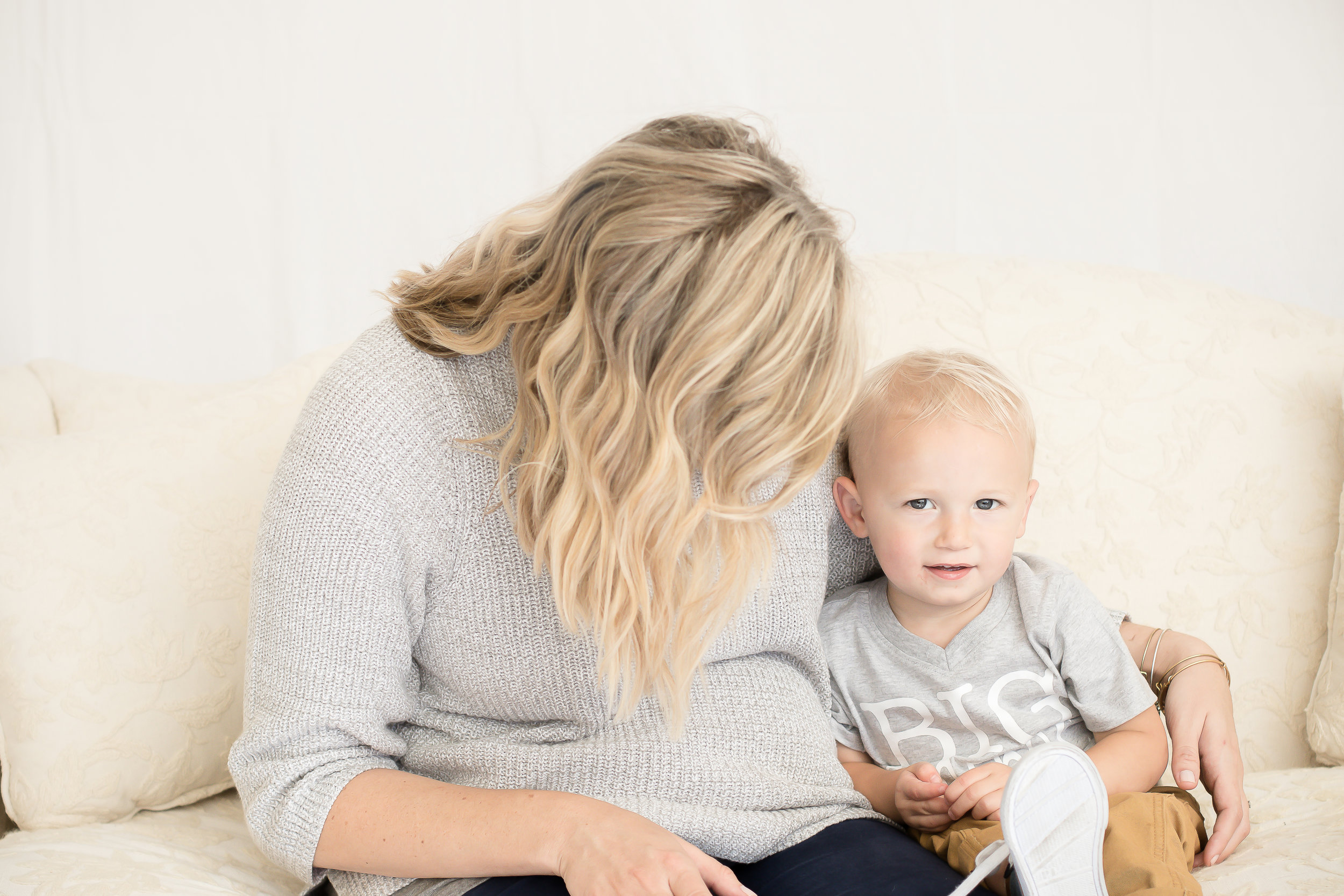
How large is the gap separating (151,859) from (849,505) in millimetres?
867

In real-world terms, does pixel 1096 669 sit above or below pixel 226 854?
above

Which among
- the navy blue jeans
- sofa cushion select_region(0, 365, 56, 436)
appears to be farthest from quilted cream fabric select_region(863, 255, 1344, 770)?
sofa cushion select_region(0, 365, 56, 436)

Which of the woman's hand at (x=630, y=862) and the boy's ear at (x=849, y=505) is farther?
the boy's ear at (x=849, y=505)

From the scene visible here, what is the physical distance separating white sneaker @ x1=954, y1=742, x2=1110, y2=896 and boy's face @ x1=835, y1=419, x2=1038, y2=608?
1.01 ft

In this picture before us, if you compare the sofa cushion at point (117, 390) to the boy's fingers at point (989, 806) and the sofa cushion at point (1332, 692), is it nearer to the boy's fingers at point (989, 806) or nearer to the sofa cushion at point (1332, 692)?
the boy's fingers at point (989, 806)

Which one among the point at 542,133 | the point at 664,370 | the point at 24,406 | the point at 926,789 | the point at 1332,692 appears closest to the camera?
the point at 664,370

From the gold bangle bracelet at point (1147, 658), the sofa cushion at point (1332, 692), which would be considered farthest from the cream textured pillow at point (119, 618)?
the sofa cushion at point (1332, 692)

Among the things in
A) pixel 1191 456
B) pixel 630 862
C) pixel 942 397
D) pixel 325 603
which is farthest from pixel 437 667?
pixel 1191 456

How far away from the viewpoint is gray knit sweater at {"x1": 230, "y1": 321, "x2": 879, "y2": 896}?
952 millimetres

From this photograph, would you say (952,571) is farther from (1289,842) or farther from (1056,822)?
(1289,842)

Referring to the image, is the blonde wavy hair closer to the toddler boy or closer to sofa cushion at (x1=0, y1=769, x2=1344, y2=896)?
the toddler boy

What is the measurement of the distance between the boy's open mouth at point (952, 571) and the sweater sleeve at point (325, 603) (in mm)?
580

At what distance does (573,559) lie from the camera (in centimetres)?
91

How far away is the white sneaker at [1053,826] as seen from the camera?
2.79 feet
